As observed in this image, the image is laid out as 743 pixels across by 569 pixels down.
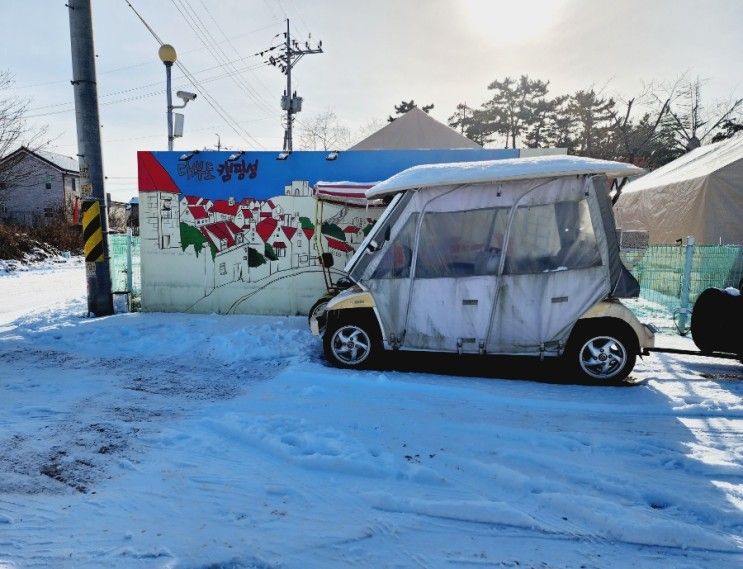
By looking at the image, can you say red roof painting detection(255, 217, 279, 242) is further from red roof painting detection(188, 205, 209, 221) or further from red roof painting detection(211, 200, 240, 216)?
red roof painting detection(188, 205, 209, 221)

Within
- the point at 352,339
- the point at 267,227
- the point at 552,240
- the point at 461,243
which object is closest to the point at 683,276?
the point at 552,240

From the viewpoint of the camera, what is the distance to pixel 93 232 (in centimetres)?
852

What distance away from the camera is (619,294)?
17.2 feet

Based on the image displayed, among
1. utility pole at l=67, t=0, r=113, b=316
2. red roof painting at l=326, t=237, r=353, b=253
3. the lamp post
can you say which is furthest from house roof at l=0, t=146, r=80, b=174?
red roof painting at l=326, t=237, r=353, b=253

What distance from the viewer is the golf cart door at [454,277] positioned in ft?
17.8

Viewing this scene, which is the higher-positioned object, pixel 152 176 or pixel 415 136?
pixel 415 136

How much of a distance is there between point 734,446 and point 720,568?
1.88 meters

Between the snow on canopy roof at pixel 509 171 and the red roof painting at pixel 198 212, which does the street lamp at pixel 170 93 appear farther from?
the snow on canopy roof at pixel 509 171

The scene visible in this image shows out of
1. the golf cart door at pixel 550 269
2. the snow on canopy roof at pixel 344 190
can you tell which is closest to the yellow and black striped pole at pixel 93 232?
the snow on canopy roof at pixel 344 190

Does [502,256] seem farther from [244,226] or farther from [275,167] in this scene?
[244,226]

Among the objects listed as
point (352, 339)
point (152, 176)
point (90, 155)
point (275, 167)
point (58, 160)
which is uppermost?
point (58, 160)

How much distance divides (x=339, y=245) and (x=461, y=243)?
4116mm

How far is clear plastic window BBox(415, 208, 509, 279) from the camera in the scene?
5430 mm

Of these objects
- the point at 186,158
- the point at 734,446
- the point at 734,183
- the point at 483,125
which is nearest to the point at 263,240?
the point at 186,158
